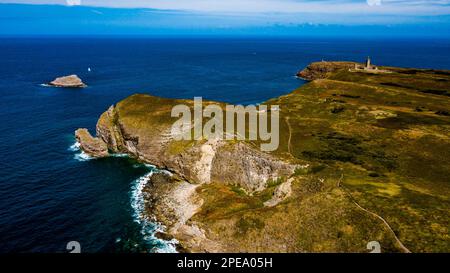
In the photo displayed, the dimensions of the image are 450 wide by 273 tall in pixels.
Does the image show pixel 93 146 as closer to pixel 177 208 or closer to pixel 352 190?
pixel 177 208

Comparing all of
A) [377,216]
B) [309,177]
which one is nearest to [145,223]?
[309,177]

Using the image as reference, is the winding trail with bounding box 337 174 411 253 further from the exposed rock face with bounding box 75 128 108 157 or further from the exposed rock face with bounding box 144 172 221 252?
the exposed rock face with bounding box 75 128 108 157

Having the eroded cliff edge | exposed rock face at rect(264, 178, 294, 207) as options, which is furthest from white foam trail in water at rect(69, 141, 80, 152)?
exposed rock face at rect(264, 178, 294, 207)

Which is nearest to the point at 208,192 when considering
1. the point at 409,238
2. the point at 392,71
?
the point at 409,238

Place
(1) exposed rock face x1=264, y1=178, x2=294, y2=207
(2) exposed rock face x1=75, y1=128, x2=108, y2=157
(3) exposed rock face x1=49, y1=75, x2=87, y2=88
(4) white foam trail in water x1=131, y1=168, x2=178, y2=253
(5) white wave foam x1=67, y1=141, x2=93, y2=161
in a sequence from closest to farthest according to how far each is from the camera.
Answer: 1. (4) white foam trail in water x1=131, y1=168, x2=178, y2=253
2. (1) exposed rock face x1=264, y1=178, x2=294, y2=207
3. (5) white wave foam x1=67, y1=141, x2=93, y2=161
4. (2) exposed rock face x1=75, y1=128, x2=108, y2=157
5. (3) exposed rock face x1=49, y1=75, x2=87, y2=88

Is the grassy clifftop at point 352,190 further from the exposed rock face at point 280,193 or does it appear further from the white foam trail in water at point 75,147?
the white foam trail in water at point 75,147
